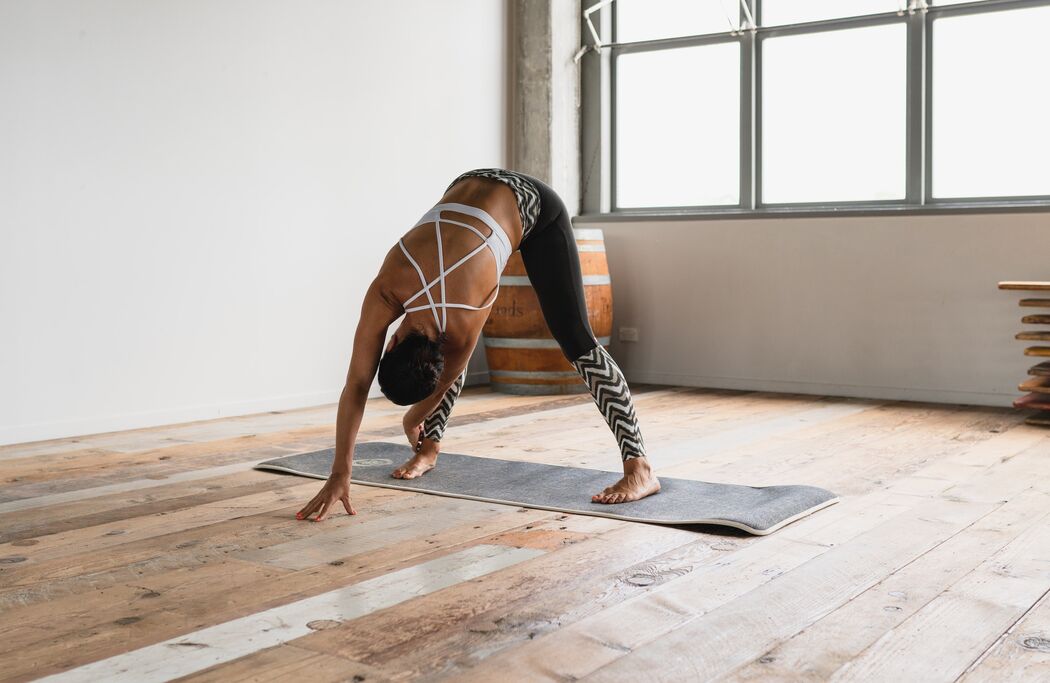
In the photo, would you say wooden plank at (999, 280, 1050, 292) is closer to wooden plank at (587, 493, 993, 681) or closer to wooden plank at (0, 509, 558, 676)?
wooden plank at (587, 493, 993, 681)

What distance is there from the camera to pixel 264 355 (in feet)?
16.0

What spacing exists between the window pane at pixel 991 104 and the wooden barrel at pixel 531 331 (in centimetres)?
168

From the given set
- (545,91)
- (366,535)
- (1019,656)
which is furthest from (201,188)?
(1019,656)

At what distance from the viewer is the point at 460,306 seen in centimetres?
270

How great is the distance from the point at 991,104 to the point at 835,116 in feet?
2.40

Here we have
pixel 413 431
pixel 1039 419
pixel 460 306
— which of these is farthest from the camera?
pixel 1039 419

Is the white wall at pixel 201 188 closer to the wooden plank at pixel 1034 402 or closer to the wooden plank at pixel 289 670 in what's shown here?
the wooden plank at pixel 289 670

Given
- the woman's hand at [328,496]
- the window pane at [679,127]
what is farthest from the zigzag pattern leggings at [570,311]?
the window pane at [679,127]

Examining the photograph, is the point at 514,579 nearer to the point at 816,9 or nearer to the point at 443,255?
the point at 443,255

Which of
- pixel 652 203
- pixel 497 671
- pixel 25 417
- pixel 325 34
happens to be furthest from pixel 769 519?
pixel 652 203

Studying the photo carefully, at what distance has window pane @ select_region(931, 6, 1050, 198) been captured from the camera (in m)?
5.08

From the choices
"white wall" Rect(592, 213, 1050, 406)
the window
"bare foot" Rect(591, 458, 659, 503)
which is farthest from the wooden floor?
the window

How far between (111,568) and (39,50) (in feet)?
7.76

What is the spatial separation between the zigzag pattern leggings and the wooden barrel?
96.0 inches
